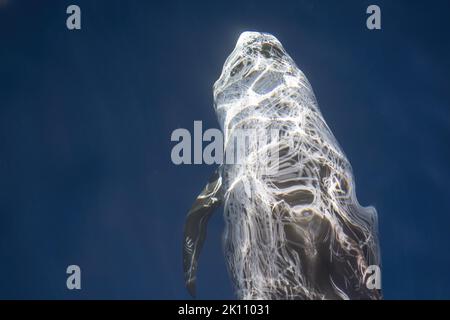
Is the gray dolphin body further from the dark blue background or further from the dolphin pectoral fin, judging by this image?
the dark blue background

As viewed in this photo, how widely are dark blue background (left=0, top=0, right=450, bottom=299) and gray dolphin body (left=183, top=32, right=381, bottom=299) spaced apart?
136 inches

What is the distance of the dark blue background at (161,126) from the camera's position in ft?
31.0

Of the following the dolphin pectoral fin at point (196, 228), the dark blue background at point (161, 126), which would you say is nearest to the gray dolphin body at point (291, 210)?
the dolphin pectoral fin at point (196, 228)

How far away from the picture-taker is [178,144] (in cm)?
984

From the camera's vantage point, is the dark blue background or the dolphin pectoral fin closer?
the dolphin pectoral fin

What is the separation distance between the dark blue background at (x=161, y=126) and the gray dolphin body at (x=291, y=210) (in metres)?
3.46

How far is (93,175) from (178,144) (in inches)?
69.2

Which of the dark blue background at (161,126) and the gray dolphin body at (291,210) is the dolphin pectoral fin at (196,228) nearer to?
the gray dolphin body at (291,210)

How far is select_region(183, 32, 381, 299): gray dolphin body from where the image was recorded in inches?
191

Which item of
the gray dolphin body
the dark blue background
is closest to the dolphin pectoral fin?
the gray dolphin body

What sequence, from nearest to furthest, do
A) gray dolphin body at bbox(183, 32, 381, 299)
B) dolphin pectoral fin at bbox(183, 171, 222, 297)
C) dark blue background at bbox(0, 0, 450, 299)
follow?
gray dolphin body at bbox(183, 32, 381, 299) < dolphin pectoral fin at bbox(183, 171, 222, 297) < dark blue background at bbox(0, 0, 450, 299)

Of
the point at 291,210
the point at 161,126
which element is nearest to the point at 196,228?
the point at 291,210

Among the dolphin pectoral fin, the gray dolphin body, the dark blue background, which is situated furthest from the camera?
the dark blue background
